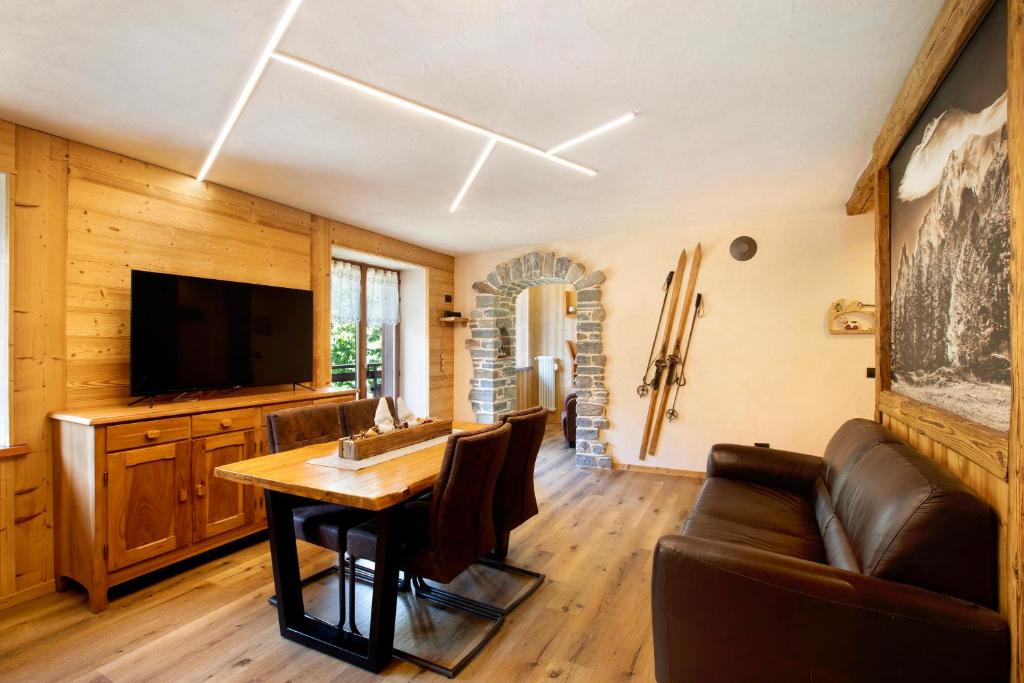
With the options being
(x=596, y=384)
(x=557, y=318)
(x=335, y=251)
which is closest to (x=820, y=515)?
Result: (x=596, y=384)

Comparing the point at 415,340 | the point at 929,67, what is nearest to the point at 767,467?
the point at 929,67

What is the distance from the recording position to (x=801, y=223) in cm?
411

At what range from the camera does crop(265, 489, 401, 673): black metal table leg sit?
1851 millimetres

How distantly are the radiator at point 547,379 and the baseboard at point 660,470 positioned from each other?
106 inches

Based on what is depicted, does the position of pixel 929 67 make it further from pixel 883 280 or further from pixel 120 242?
pixel 120 242

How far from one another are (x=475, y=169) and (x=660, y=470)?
329 cm

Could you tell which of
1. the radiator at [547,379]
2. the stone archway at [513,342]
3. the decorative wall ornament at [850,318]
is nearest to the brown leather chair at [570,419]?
the stone archway at [513,342]

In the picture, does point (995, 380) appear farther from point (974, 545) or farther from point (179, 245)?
point (179, 245)

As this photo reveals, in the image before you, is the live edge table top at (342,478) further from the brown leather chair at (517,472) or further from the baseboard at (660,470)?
the baseboard at (660,470)

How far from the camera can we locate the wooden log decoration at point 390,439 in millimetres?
2164

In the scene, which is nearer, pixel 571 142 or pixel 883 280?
pixel 883 280

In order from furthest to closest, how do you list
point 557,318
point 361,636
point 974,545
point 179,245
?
point 557,318
point 179,245
point 361,636
point 974,545

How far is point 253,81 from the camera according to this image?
6.52 ft

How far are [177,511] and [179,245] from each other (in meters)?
1.60
